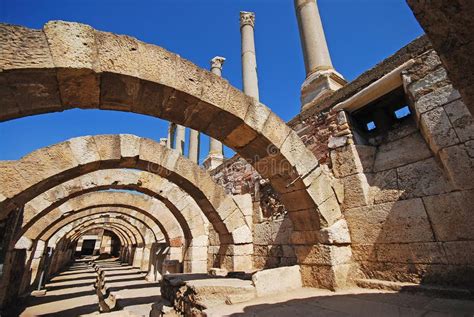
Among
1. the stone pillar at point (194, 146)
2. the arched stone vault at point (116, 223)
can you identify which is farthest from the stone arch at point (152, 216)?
the stone pillar at point (194, 146)

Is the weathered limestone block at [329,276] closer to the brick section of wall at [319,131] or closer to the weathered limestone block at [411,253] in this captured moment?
the weathered limestone block at [411,253]

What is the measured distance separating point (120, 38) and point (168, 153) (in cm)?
306

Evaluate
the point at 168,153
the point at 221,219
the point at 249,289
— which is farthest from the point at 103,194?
the point at 249,289

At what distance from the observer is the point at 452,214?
261 centimetres

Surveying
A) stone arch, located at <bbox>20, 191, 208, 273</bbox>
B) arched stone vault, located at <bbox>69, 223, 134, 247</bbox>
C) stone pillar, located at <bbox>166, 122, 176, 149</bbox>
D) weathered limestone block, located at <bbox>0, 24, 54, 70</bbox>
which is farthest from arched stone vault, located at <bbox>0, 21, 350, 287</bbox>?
stone pillar, located at <bbox>166, 122, 176, 149</bbox>

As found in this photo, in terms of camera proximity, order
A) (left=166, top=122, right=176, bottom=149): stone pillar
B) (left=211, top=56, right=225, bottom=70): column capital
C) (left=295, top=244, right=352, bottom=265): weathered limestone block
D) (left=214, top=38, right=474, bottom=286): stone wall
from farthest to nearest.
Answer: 1. (left=166, top=122, right=176, bottom=149): stone pillar
2. (left=211, top=56, right=225, bottom=70): column capital
3. (left=295, top=244, right=352, bottom=265): weathered limestone block
4. (left=214, top=38, right=474, bottom=286): stone wall

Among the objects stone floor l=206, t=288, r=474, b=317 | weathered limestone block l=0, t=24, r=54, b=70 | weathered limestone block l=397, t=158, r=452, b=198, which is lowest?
stone floor l=206, t=288, r=474, b=317

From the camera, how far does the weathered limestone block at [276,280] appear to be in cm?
308

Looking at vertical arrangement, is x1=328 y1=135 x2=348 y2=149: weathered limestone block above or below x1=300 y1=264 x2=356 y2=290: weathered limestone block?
above

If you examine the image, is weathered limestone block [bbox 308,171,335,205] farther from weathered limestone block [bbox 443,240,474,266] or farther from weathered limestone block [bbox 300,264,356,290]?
weathered limestone block [bbox 443,240,474,266]

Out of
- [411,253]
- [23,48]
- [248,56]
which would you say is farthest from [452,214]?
[248,56]

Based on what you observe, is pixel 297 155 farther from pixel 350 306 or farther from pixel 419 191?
pixel 350 306

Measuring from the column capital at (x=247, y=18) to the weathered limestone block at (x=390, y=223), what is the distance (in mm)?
10618

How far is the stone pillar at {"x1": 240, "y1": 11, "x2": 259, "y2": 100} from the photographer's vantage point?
1042cm
